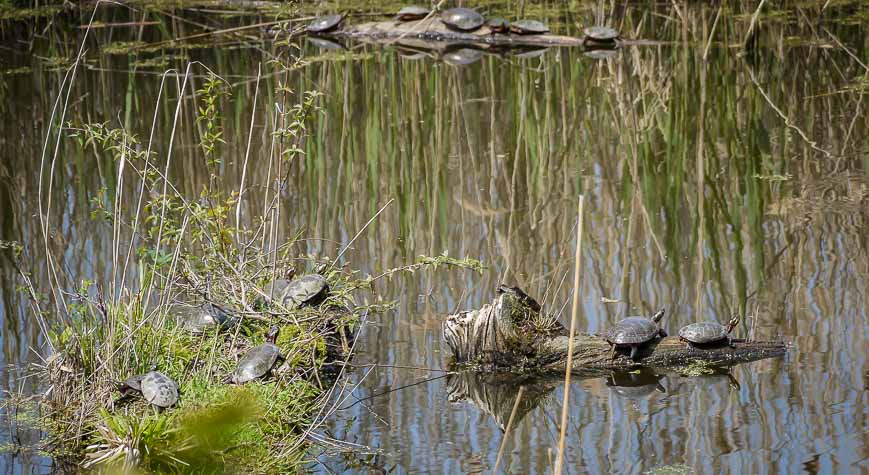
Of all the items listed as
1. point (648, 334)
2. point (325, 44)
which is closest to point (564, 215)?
point (648, 334)

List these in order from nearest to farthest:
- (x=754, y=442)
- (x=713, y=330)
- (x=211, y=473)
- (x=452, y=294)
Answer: (x=211, y=473) < (x=754, y=442) < (x=713, y=330) < (x=452, y=294)

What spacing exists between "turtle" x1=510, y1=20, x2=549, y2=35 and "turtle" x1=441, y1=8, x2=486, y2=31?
39 cm

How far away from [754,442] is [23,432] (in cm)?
205

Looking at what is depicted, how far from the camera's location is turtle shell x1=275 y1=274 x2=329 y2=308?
11.1 feet

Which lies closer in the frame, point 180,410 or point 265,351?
point 180,410

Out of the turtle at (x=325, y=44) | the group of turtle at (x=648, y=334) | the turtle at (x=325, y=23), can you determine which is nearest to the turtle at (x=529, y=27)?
the turtle at (x=325, y=44)

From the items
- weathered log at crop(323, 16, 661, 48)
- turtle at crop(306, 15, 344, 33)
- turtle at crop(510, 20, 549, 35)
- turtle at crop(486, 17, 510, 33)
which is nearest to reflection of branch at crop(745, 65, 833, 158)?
weathered log at crop(323, 16, 661, 48)

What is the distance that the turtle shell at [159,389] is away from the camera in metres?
2.72

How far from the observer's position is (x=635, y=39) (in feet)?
31.3

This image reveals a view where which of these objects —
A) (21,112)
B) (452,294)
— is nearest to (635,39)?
(21,112)

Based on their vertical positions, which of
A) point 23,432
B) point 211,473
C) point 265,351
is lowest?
point 23,432

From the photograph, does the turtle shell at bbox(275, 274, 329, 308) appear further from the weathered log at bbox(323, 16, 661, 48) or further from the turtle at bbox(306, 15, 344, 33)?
the turtle at bbox(306, 15, 344, 33)

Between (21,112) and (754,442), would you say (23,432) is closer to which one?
(754,442)

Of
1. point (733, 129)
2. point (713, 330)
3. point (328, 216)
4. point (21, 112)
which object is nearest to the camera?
point (713, 330)
